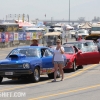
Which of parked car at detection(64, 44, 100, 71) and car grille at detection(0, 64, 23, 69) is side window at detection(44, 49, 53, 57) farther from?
parked car at detection(64, 44, 100, 71)

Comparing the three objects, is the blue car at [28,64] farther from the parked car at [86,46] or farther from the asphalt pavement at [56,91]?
the parked car at [86,46]

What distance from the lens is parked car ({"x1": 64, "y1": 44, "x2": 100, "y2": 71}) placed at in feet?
70.6

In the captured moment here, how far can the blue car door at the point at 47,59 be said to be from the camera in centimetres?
1737

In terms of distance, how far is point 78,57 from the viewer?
73.6ft

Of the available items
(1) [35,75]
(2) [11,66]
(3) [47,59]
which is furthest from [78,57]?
(2) [11,66]

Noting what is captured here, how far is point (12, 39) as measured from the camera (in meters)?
49.8

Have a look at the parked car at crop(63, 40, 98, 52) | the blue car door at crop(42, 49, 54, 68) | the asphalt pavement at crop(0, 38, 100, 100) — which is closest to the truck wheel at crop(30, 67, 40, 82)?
the asphalt pavement at crop(0, 38, 100, 100)

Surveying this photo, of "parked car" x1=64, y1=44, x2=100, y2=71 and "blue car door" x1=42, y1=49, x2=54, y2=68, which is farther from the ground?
"blue car door" x1=42, y1=49, x2=54, y2=68

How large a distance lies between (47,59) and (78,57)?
5.02 m

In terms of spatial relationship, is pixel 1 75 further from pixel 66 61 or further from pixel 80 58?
pixel 80 58

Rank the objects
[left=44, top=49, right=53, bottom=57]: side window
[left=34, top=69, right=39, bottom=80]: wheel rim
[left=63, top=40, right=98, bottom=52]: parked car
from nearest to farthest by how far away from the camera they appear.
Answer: [left=34, top=69, right=39, bottom=80]: wheel rim → [left=44, top=49, right=53, bottom=57]: side window → [left=63, top=40, right=98, bottom=52]: parked car

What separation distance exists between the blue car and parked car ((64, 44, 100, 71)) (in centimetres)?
355

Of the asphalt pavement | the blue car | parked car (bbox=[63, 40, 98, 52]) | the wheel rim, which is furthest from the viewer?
parked car (bbox=[63, 40, 98, 52])

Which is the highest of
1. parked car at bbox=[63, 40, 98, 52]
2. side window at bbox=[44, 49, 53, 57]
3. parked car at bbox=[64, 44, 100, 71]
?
side window at bbox=[44, 49, 53, 57]
